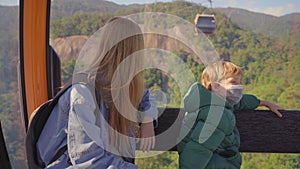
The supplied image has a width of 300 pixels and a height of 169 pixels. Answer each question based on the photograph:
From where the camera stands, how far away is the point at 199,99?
187 centimetres

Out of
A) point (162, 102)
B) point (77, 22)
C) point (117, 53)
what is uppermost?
point (117, 53)

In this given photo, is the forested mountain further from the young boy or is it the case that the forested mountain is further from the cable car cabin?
the young boy

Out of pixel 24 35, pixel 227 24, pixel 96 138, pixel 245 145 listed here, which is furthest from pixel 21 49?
pixel 227 24

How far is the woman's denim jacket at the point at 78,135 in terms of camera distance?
148 centimetres

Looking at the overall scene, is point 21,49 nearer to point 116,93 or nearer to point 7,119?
point 7,119

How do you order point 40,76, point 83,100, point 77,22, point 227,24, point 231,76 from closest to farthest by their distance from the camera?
point 83,100, point 231,76, point 40,76, point 227,24, point 77,22

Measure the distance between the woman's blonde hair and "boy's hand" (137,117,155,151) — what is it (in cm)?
8

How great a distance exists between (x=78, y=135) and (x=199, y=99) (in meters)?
0.61

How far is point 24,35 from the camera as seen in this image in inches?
76.2

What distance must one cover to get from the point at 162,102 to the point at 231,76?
0.33m

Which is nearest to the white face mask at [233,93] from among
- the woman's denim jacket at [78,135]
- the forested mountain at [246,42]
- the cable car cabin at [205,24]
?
the woman's denim jacket at [78,135]

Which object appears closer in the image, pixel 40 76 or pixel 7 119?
pixel 7 119

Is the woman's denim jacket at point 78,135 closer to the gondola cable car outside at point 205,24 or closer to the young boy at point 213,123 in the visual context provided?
the young boy at point 213,123

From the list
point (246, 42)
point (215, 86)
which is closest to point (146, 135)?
point (215, 86)
